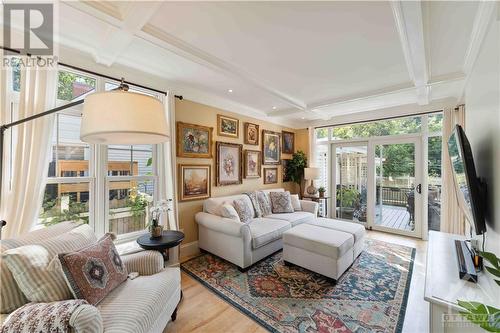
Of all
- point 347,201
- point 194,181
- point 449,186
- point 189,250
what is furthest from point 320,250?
point 347,201

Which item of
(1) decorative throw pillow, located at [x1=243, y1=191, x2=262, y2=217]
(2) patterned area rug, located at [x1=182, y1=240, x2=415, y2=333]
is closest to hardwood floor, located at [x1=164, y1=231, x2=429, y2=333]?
(2) patterned area rug, located at [x1=182, y1=240, x2=415, y2=333]

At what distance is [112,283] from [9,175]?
1.40m

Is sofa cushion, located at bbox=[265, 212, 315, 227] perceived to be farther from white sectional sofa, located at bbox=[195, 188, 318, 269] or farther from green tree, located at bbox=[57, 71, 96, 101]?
green tree, located at bbox=[57, 71, 96, 101]

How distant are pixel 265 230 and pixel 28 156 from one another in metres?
2.70

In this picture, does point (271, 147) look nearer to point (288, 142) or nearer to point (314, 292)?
point (288, 142)

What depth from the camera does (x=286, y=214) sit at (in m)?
3.96

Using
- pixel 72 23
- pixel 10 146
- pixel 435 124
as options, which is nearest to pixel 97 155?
pixel 10 146

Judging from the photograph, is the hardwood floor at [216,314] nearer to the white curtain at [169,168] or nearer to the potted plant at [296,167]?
the white curtain at [169,168]

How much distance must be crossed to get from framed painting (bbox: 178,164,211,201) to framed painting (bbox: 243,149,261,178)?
928 millimetres

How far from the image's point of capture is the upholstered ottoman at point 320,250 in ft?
8.11

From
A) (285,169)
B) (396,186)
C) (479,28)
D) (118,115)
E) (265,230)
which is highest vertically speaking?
(479,28)

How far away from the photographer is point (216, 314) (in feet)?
6.59

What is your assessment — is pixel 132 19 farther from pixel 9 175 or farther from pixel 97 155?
pixel 9 175

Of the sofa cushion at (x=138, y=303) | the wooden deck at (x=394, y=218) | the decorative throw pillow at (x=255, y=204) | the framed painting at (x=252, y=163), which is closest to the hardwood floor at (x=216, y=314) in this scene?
the sofa cushion at (x=138, y=303)
